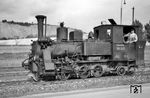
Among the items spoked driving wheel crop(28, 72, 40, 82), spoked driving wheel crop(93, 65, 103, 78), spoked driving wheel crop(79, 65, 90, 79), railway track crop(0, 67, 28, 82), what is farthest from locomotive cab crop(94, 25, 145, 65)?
railway track crop(0, 67, 28, 82)

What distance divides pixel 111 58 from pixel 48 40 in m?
4.30

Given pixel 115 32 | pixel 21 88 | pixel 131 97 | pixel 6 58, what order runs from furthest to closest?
pixel 6 58 < pixel 115 32 < pixel 21 88 < pixel 131 97

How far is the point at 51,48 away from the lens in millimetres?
12773

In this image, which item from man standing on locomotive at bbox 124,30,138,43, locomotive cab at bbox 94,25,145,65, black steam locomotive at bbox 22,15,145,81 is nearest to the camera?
black steam locomotive at bbox 22,15,145,81

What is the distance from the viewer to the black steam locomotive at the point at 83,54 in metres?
12.4

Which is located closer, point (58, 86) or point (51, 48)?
point (58, 86)

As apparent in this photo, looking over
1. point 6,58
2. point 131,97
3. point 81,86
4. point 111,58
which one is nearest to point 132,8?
point 6,58

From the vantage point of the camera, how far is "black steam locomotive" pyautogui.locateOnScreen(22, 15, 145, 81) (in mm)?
12383

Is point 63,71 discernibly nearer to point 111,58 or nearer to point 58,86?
point 58,86

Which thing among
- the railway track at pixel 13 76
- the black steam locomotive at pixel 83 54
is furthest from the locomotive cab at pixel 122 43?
the railway track at pixel 13 76

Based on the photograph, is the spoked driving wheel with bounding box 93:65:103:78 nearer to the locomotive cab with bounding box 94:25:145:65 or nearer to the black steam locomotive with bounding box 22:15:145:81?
the black steam locomotive with bounding box 22:15:145:81

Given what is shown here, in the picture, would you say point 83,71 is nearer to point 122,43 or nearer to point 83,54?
point 83,54

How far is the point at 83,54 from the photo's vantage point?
13328 millimetres

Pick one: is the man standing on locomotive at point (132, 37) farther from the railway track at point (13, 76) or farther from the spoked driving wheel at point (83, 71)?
the railway track at point (13, 76)
